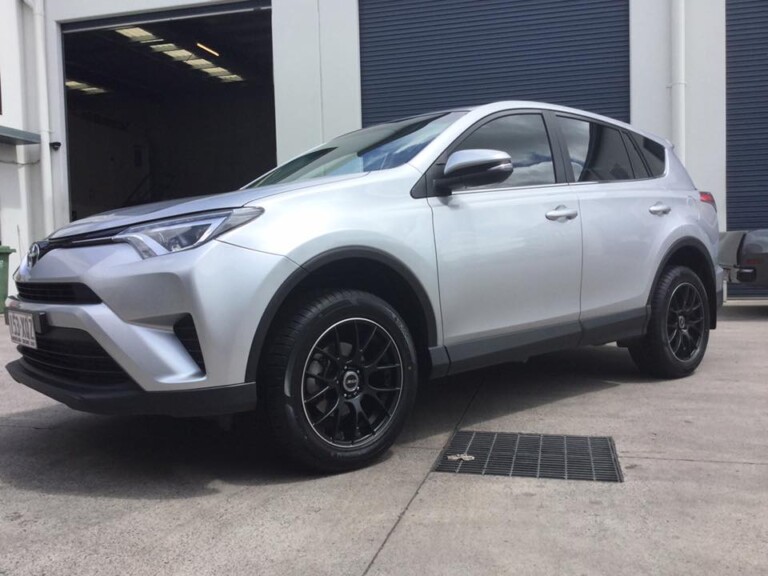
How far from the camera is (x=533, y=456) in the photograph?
3.31 meters

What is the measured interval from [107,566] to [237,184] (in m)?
25.3

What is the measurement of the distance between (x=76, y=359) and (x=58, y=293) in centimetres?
31

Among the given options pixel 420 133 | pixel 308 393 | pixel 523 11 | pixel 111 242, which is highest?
pixel 523 11

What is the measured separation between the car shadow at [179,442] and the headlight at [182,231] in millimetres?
876

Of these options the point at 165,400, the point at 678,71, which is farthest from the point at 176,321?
the point at 678,71

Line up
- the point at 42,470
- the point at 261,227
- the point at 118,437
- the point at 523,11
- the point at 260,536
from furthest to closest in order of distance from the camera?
the point at 523,11
the point at 118,437
the point at 42,470
the point at 261,227
the point at 260,536

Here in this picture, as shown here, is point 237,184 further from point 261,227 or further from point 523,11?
point 261,227

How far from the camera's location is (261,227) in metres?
2.86

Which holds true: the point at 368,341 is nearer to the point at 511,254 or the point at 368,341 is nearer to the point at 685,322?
the point at 511,254

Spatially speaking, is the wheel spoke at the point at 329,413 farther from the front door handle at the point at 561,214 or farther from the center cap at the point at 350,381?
the front door handle at the point at 561,214

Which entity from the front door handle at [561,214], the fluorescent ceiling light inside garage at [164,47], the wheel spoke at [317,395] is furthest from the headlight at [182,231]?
the fluorescent ceiling light inside garage at [164,47]

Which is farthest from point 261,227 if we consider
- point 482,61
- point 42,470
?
point 482,61

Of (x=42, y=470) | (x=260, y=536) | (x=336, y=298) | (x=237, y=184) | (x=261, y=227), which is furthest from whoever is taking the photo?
(x=237, y=184)

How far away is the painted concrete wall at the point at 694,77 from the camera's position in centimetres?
978
